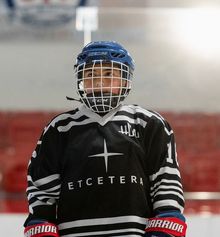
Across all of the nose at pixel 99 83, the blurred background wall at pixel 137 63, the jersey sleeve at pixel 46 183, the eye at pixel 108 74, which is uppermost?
the blurred background wall at pixel 137 63

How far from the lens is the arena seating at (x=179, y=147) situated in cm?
316

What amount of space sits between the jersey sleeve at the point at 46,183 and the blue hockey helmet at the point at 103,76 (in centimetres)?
10

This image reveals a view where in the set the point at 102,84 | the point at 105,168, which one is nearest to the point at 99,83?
the point at 102,84

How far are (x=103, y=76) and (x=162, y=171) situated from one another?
199 mm

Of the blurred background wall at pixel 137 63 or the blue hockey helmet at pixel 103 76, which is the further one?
the blurred background wall at pixel 137 63

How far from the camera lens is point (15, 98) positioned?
3.55m

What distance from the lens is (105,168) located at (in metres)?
1.22

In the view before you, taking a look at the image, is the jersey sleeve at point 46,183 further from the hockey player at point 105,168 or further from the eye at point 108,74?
the eye at point 108,74

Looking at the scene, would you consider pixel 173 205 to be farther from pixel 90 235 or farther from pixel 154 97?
pixel 154 97

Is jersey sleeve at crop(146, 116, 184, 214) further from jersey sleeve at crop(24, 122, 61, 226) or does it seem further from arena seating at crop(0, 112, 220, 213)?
arena seating at crop(0, 112, 220, 213)

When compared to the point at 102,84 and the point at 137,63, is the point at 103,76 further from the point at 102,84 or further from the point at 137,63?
the point at 137,63

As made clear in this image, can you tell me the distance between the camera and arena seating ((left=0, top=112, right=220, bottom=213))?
316 cm

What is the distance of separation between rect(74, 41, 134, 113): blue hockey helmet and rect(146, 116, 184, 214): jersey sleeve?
8 cm

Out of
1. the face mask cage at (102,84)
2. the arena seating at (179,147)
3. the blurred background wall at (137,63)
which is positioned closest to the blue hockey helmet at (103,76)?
the face mask cage at (102,84)
